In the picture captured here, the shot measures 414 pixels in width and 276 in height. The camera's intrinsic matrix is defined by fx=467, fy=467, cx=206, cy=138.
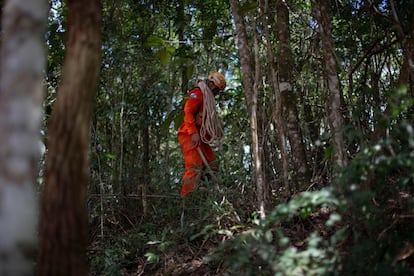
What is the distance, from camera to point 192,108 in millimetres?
4992

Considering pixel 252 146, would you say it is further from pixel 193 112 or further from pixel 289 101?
pixel 193 112

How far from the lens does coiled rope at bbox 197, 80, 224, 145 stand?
16.5 ft

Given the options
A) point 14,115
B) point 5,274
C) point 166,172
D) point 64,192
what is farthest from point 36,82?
point 166,172

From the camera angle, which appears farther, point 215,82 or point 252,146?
point 215,82

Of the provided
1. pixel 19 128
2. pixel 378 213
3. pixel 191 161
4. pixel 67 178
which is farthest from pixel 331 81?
pixel 19 128

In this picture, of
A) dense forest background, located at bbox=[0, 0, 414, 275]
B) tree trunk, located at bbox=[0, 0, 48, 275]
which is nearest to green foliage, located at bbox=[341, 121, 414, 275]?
dense forest background, located at bbox=[0, 0, 414, 275]

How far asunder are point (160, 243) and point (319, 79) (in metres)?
2.55

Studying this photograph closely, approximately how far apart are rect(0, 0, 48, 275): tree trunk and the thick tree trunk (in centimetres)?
302

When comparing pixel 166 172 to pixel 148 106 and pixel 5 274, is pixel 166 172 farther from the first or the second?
pixel 5 274

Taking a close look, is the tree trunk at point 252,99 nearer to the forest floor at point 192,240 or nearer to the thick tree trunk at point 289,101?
the forest floor at point 192,240

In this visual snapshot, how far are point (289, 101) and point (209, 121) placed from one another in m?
0.91

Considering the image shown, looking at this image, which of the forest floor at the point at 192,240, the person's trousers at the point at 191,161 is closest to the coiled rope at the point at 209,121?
the person's trousers at the point at 191,161

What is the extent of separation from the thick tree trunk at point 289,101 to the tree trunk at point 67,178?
2762mm

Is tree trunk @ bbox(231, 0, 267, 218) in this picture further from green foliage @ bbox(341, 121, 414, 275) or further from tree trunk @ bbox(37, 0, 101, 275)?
tree trunk @ bbox(37, 0, 101, 275)
